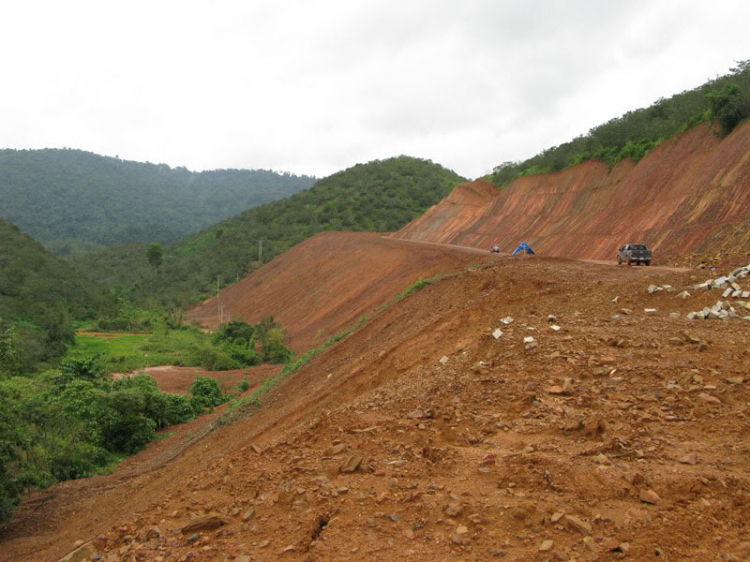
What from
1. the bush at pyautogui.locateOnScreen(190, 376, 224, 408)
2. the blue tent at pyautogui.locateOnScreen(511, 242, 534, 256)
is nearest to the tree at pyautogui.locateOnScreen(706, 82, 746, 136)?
the blue tent at pyautogui.locateOnScreen(511, 242, 534, 256)

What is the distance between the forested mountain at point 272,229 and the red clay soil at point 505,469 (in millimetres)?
49129

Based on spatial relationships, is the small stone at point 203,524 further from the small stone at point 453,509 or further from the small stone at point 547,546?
the small stone at point 547,546

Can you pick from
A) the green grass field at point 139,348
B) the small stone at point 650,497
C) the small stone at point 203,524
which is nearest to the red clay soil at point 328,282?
the green grass field at point 139,348

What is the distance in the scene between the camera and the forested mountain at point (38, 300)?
2902 centimetres

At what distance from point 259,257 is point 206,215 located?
392ft

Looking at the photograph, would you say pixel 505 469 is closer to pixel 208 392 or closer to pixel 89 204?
pixel 208 392

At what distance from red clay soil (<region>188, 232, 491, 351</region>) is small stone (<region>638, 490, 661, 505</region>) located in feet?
63.7

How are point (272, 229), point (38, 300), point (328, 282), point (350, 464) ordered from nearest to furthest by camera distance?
point (350, 464) → point (328, 282) → point (38, 300) → point (272, 229)

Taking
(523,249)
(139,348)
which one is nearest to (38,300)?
(139,348)

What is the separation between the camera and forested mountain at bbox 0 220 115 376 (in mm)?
29016

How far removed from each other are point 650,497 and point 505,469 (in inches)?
48.7

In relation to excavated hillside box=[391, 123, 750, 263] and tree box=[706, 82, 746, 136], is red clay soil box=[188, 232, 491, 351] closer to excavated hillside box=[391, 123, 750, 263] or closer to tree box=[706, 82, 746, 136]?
excavated hillside box=[391, 123, 750, 263]

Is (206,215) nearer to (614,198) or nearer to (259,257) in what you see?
(259,257)

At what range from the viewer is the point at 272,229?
6969 centimetres
